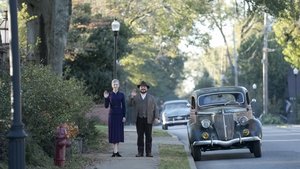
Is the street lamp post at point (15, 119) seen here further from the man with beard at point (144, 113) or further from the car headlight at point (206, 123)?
the car headlight at point (206, 123)

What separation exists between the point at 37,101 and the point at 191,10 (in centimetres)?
2565

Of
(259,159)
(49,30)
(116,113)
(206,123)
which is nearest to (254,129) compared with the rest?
(259,159)

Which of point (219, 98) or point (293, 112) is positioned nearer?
point (219, 98)

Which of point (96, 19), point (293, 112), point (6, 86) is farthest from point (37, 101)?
point (293, 112)

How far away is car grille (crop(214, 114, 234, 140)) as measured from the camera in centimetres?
1753

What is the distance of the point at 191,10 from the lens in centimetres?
3838

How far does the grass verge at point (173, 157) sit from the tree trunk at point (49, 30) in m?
3.87

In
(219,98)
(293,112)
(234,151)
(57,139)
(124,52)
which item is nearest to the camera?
(57,139)

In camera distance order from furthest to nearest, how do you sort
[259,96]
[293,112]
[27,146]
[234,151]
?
[259,96] → [293,112] → [234,151] → [27,146]

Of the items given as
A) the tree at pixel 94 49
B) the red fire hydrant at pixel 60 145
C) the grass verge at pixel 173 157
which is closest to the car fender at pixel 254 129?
the grass verge at pixel 173 157

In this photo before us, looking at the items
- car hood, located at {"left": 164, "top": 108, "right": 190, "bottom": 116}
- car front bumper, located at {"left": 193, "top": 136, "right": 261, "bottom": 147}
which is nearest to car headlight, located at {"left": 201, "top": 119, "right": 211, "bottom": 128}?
car front bumper, located at {"left": 193, "top": 136, "right": 261, "bottom": 147}

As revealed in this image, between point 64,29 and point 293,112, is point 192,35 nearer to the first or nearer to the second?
point 293,112

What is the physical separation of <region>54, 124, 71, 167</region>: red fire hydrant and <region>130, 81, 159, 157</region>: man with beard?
3624mm

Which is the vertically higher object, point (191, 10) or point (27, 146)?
point (191, 10)
